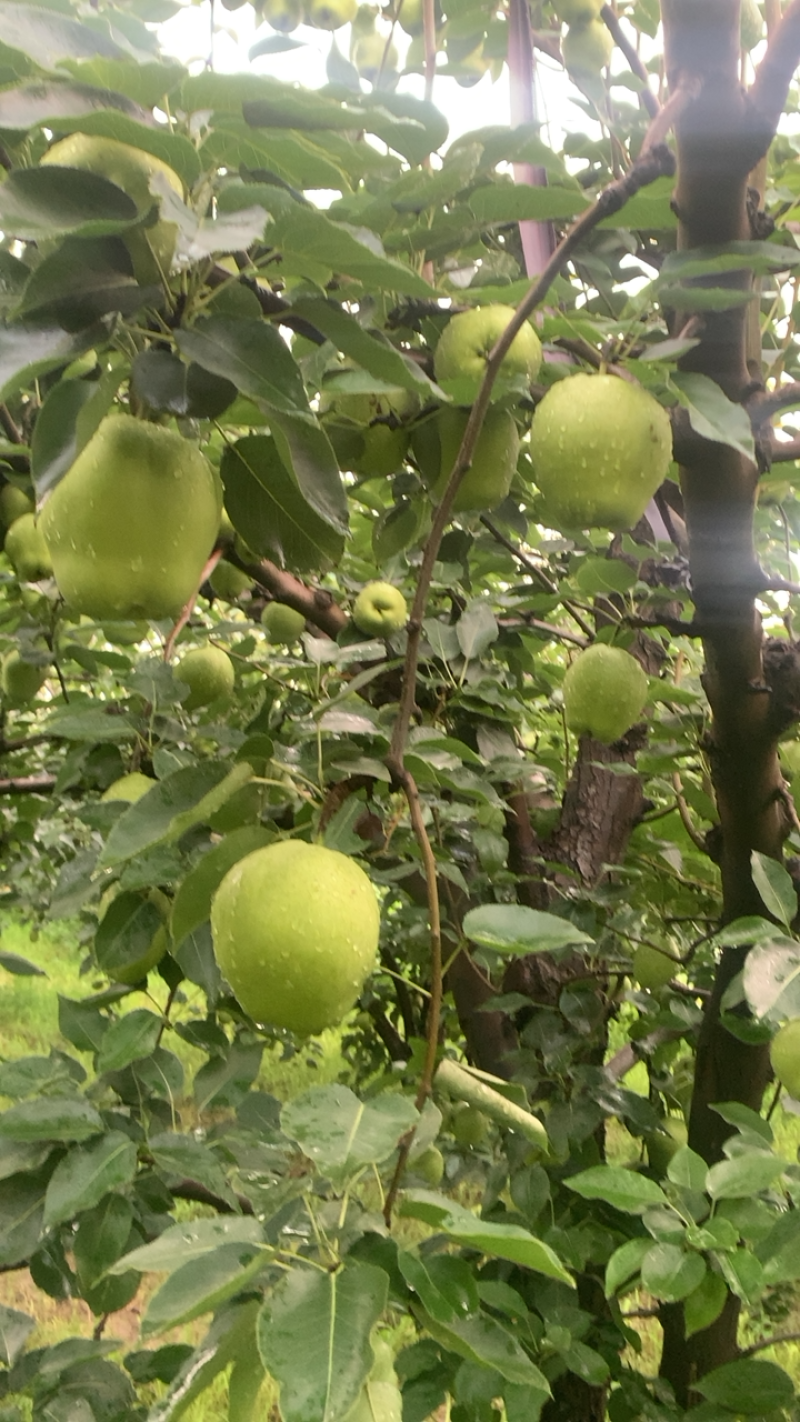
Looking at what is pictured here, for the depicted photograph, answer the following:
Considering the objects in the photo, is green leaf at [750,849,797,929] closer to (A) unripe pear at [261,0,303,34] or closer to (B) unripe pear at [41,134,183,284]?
(B) unripe pear at [41,134,183,284]

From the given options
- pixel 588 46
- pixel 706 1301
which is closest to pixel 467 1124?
pixel 706 1301

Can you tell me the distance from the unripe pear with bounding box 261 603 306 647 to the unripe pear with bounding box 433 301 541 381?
0.67m

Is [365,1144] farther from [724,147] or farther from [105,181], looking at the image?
[724,147]

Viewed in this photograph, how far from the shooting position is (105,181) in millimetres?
447

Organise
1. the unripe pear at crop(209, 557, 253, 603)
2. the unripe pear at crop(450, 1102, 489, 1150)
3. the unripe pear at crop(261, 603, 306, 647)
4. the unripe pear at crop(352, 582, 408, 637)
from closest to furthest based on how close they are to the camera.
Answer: the unripe pear at crop(352, 582, 408, 637)
the unripe pear at crop(209, 557, 253, 603)
the unripe pear at crop(261, 603, 306, 647)
the unripe pear at crop(450, 1102, 489, 1150)

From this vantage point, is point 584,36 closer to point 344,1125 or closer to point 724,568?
point 724,568

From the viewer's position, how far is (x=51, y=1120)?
0.73m

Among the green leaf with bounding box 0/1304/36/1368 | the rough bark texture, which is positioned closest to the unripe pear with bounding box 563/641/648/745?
the rough bark texture

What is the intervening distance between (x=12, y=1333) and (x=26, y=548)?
86cm

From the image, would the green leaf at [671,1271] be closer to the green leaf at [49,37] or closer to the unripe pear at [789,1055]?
the unripe pear at [789,1055]

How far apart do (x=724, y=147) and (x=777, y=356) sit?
10.0 inches

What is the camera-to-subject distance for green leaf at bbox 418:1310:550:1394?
51cm

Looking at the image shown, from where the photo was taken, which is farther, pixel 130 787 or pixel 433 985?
pixel 130 787

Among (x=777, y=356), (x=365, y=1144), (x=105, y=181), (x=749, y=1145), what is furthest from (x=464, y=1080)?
(x=777, y=356)
